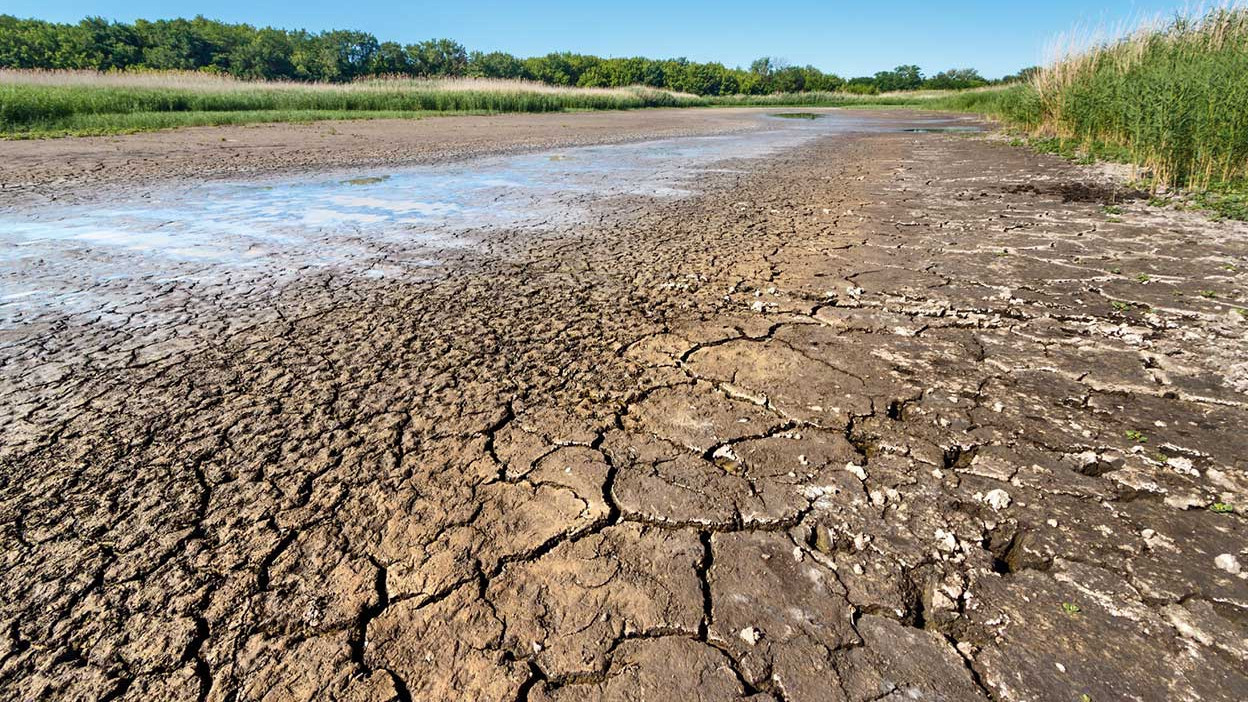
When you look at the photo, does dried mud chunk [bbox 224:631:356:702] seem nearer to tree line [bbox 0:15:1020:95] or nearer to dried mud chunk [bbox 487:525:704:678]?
dried mud chunk [bbox 487:525:704:678]

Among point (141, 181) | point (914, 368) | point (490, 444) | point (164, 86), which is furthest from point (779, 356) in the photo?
point (164, 86)

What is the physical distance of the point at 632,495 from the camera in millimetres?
1600

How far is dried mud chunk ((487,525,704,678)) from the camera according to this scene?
3.82 ft

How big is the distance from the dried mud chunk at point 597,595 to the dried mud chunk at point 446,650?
4 cm

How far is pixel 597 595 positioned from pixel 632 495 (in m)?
0.36

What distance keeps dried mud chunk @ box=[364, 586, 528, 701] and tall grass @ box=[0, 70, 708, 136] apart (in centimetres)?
1391

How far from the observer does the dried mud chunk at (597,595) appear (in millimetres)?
1163

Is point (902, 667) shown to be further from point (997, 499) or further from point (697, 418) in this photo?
point (697, 418)

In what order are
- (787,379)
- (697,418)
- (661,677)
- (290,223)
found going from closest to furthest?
(661,677) < (697,418) < (787,379) < (290,223)

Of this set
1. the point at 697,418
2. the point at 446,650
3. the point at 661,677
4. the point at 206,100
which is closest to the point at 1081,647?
the point at 661,677

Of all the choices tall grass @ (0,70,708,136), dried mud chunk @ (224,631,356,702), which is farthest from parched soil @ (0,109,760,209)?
dried mud chunk @ (224,631,356,702)

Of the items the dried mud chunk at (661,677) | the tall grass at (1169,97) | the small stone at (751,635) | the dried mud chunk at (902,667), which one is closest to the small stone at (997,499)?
the dried mud chunk at (902,667)

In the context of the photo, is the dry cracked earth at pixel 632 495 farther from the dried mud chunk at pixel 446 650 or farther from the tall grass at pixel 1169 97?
the tall grass at pixel 1169 97

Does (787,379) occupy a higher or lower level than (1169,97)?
lower
